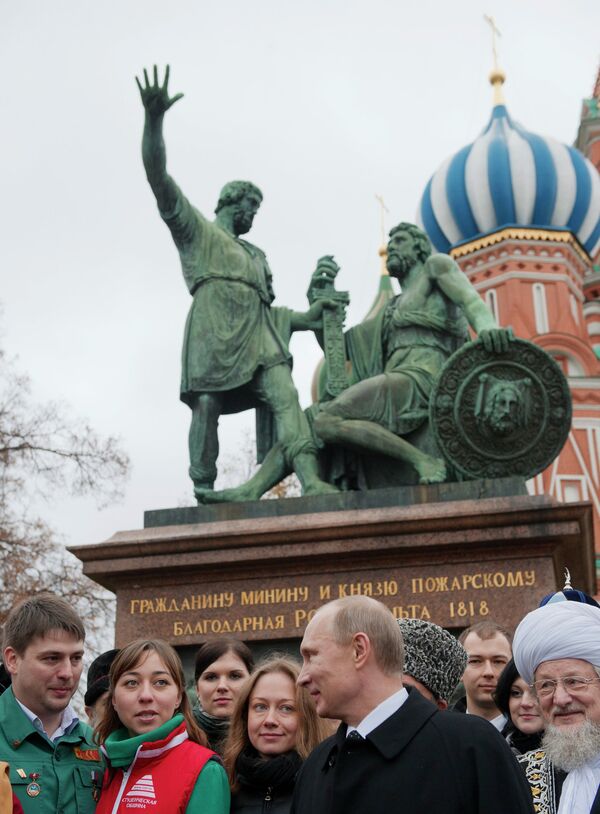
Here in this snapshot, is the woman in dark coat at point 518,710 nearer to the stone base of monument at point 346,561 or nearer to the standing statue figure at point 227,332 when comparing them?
the stone base of monument at point 346,561

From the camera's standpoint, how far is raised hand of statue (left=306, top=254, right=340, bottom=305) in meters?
10.9

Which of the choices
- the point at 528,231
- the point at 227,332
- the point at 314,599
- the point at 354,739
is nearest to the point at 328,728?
the point at 354,739

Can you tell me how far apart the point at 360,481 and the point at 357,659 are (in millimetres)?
7436

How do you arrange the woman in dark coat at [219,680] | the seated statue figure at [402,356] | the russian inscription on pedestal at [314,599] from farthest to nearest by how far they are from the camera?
the seated statue figure at [402,356]
the russian inscription on pedestal at [314,599]
the woman in dark coat at [219,680]

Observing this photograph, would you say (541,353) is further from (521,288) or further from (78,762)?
(521,288)

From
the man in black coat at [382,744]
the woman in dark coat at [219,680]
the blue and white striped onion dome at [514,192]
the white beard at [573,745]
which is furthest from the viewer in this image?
the blue and white striped onion dome at [514,192]

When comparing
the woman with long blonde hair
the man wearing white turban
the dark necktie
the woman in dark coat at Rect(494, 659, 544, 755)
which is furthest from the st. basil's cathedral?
the dark necktie

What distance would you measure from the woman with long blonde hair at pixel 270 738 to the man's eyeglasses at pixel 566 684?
0.92 metres

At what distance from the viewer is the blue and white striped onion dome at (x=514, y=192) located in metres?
31.0

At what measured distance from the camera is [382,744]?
109 inches

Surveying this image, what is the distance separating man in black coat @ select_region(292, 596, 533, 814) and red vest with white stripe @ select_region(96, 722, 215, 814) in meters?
0.73

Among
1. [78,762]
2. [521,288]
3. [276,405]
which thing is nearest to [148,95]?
[276,405]

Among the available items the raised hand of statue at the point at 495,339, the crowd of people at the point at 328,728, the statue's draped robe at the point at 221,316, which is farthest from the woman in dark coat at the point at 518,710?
the statue's draped robe at the point at 221,316

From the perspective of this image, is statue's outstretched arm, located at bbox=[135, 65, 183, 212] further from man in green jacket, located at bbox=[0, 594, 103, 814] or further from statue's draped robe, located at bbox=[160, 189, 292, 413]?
man in green jacket, located at bbox=[0, 594, 103, 814]
